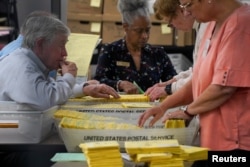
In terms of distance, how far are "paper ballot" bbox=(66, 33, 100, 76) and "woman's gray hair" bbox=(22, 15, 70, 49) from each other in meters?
0.51

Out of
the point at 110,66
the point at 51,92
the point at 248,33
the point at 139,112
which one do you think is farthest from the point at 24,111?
the point at 110,66

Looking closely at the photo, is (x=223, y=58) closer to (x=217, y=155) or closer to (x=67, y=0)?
(x=217, y=155)

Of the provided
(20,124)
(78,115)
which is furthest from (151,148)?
(20,124)

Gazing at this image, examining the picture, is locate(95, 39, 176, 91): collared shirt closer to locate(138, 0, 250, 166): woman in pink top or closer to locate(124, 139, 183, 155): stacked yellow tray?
locate(138, 0, 250, 166): woman in pink top

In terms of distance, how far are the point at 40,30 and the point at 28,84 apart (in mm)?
356

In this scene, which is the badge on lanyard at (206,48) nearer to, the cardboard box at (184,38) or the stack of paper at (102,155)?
the stack of paper at (102,155)

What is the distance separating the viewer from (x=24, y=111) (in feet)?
5.87

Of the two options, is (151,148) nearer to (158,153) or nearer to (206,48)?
(158,153)

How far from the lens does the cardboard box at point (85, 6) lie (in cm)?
446

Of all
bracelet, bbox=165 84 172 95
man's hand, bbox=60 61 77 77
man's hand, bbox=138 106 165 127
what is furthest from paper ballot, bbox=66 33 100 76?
man's hand, bbox=138 106 165 127

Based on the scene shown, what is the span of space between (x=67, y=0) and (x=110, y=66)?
167 cm

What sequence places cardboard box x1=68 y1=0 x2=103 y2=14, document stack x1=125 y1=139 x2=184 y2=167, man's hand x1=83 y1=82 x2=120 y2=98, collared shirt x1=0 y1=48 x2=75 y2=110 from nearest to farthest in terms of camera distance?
document stack x1=125 y1=139 x2=184 y2=167 → collared shirt x1=0 y1=48 x2=75 y2=110 → man's hand x1=83 y1=82 x2=120 y2=98 → cardboard box x1=68 y1=0 x2=103 y2=14

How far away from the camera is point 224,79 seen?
1.56m

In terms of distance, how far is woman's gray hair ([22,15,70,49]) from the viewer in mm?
2186
